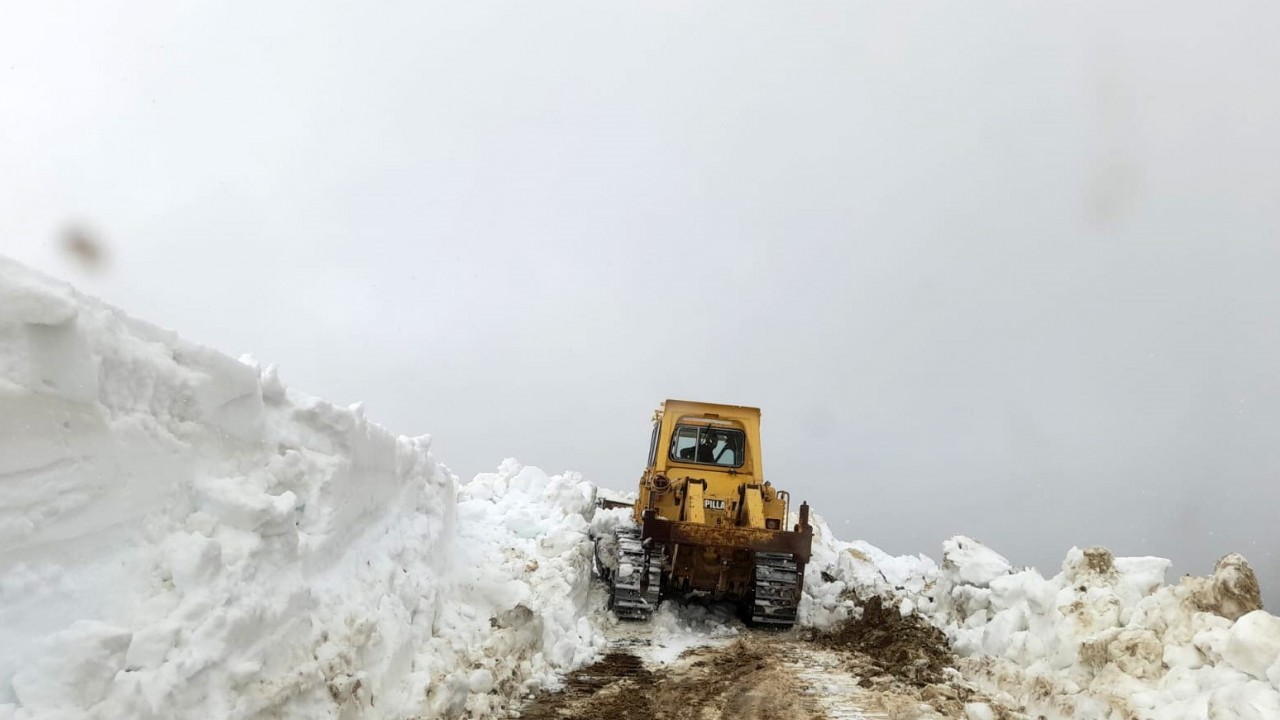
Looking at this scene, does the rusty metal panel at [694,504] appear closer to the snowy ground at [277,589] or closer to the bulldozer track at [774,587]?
the bulldozer track at [774,587]

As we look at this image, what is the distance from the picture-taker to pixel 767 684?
22.2ft

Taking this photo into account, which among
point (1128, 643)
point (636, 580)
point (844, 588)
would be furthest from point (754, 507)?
point (1128, 643)

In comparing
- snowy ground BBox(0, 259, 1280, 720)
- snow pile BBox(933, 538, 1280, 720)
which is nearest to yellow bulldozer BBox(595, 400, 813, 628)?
snowy ground BBox(0, 259, 1280, 720)

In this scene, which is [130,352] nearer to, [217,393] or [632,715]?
[217,393]

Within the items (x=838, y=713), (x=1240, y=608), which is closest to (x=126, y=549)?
(x=838, y=713)

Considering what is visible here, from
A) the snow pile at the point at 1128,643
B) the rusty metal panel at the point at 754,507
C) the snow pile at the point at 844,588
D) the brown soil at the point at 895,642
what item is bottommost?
the snow pile at the point at 844,588

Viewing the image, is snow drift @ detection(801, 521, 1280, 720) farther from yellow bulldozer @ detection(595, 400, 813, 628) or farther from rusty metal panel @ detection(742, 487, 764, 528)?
rusty metal panel @ detection(742, 487, 764, 528)

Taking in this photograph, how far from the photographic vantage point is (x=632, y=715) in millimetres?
5785

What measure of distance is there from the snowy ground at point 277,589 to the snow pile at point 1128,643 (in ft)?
0.06

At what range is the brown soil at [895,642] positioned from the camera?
725 centimetres

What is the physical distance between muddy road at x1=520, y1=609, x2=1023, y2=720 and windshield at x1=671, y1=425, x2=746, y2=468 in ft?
10.8

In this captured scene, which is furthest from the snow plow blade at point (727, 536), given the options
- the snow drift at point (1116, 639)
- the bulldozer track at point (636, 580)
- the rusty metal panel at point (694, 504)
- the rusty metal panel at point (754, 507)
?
the snow drift at point (1116, 639)

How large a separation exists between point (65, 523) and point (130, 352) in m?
0.90

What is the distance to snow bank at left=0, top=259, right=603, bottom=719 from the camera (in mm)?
3051
